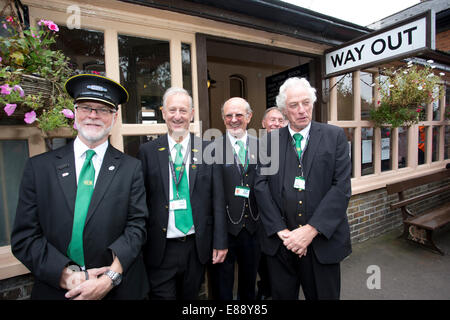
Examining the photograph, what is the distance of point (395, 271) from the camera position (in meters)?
3.32

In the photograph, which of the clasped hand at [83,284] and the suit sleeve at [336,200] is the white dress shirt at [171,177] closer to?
the clasped hand at [83,284]

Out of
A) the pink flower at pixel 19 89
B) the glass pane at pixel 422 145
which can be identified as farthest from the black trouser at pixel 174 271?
the glass pane at pixel 422 145

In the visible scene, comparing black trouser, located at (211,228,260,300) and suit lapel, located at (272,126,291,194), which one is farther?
black trouser, located at (211,228,260,300)

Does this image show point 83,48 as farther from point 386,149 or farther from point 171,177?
point 386,149

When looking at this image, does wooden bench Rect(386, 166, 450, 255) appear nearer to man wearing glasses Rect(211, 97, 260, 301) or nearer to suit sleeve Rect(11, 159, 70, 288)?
man wearing glasses Rect(211, 97, 260, 301)

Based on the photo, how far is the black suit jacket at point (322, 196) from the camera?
176 centimetres

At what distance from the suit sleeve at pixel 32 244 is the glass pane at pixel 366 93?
15.3 ft

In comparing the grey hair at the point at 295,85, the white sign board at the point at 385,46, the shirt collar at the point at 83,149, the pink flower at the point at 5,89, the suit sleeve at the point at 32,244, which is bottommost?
the suit sleeve at the point at 32,244

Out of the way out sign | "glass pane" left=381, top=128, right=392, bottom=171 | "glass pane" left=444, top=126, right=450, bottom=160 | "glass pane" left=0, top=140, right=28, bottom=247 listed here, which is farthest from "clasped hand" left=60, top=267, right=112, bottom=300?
"glass pane" left=444, top=126, right=450, bottom=160

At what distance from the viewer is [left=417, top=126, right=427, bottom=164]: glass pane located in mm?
5500

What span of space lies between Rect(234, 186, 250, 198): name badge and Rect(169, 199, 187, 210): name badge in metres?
0.56
